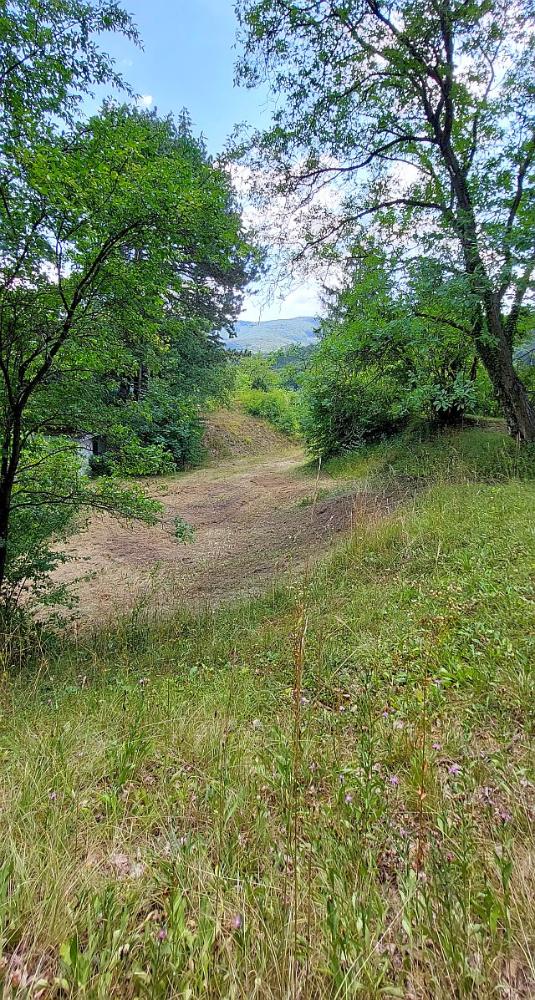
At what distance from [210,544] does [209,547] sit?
0.15 meters

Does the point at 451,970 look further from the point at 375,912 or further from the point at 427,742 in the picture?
the point at 427,742

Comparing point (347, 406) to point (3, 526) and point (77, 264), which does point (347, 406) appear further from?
point (3, 526)

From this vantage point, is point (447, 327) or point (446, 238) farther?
point (447, 327)

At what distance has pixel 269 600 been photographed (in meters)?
4.30

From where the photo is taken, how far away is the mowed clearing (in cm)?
534

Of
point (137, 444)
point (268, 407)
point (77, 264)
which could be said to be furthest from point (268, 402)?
point (77, 264)

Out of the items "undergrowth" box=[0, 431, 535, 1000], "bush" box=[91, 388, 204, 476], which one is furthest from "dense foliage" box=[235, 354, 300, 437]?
"undergrowth" box=[0, 431, 535, 1000]

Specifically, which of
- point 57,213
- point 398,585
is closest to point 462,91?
point 57,213

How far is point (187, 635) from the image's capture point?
3.84 metres

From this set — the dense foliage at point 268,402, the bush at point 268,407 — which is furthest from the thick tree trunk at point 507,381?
the bush at point 268,407

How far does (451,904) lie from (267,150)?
33.1ft

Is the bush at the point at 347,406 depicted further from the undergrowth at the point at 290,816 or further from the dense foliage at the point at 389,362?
the undergrowth at the point at 290,816

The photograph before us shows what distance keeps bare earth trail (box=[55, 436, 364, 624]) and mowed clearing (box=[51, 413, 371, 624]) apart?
2 centimetres

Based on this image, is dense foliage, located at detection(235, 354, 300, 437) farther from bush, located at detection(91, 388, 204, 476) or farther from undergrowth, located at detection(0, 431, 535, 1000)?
undergrowth, located at detection(0, 431, 535, 1000)
